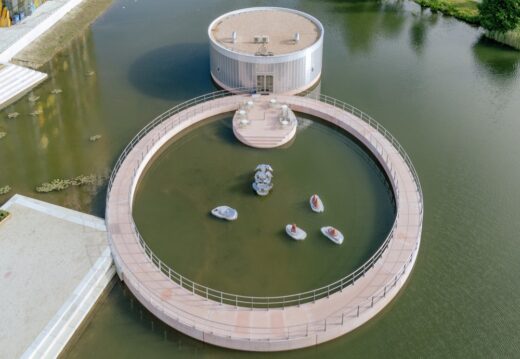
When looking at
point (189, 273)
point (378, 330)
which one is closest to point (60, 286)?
point (189, 273)

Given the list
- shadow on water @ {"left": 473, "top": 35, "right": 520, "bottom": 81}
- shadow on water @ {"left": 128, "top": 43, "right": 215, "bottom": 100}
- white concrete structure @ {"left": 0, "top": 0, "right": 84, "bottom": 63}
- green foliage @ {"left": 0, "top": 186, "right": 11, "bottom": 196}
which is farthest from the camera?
shadow on water @ {"left": 473, "top": 35, "right": 520, "bottom": 81}

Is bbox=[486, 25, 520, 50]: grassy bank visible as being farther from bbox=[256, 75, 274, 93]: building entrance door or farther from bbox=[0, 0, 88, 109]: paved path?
bbox=[0, 0, 88, 109]: paved path

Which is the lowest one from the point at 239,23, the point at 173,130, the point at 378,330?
the point at 378,330

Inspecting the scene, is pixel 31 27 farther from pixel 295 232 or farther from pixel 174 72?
pixel 295 232

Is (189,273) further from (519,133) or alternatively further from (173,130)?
(519,133)

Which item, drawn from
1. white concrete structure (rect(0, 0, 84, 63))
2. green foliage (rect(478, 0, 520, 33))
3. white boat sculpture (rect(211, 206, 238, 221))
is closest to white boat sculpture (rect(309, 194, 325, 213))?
white boat sculpture (rect(211, 206, 238, 221))

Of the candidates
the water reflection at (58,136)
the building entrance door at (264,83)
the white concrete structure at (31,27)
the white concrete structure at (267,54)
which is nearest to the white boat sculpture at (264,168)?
the building entrance door at (264,83)

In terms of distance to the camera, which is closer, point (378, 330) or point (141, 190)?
point (378, 330)
